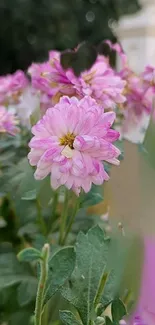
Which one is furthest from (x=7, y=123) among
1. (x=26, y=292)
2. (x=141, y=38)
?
(x=141, y=38)

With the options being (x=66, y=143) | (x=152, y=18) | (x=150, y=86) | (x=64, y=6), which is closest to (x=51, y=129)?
(x=66, y=143)

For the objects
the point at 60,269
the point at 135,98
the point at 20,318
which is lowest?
the point at 20,318

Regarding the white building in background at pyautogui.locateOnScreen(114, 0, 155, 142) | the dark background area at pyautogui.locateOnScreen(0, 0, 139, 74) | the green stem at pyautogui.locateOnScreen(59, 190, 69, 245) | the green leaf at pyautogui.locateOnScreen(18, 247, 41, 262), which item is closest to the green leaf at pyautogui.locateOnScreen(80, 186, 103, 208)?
the green stem at pyautogui.locateOnScreen(59, 190, 69, 245)

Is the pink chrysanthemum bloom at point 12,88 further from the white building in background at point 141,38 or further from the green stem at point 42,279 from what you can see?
the white building in background at point 141,38

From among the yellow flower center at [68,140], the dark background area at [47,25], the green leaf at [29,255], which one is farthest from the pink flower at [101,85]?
the dark background area at [47,25]

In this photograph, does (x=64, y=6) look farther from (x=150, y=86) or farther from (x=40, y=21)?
(x=150, y=86)

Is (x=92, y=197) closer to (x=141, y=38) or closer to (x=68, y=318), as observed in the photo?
(x=68, y=318)

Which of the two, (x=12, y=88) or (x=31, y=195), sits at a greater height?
(x=12, y=88)

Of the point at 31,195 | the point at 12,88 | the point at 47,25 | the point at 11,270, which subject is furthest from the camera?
the point at 47,25
